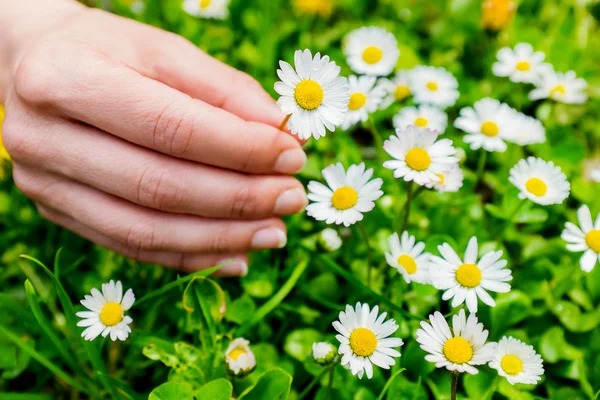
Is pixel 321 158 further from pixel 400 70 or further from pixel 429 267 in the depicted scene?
pixel 429 267

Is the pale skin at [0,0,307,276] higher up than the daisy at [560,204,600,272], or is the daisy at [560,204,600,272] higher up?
the daisy at [560,204,600,272]

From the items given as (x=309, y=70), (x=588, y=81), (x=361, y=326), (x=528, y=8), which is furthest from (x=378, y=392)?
(x=528, y=8)

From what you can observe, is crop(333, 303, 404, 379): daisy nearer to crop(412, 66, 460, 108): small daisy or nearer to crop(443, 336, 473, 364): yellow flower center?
crop(443, 336, 473, 364): yellow flower center

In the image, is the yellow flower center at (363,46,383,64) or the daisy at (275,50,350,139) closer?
the daisy at (275,50,350,139)

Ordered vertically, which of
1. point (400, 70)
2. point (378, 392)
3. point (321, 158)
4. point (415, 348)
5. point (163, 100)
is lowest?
point (378, 392)

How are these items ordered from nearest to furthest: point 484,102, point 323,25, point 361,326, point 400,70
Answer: point 361,326, point 484,102, point 400,70, point 323,25

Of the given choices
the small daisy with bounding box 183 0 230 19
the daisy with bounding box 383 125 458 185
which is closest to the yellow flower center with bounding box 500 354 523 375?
the daisy with bounding box 383 125 458 185

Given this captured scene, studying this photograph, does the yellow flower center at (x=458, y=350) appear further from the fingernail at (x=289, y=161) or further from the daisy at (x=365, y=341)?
the fingernail at (x=289, y=161)

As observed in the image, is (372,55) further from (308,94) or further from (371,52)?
(308,94)
